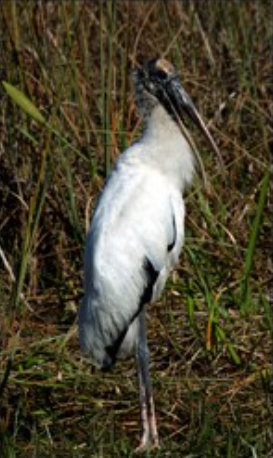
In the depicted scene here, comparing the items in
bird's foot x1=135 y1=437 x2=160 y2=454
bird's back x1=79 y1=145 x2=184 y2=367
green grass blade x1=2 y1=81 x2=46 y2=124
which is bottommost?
bird's foot x1=135 y1=437 x2=160 y2=454

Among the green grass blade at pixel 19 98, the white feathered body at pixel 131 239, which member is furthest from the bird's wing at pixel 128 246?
the green grass blade at pixel 19 98

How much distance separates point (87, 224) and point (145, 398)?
38.0 inches

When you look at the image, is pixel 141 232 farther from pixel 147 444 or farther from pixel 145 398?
pixel 147 444

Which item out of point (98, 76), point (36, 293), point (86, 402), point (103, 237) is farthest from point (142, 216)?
point (98, 76)

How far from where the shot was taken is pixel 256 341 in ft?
14.2

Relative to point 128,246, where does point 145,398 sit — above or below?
below

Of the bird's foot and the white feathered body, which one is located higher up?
the white feathered body

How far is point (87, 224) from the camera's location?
15.0ft

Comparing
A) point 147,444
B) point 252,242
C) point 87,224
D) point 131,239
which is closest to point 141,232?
point 131,239

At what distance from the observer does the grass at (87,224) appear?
382cm

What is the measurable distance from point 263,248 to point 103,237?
1.42 meters

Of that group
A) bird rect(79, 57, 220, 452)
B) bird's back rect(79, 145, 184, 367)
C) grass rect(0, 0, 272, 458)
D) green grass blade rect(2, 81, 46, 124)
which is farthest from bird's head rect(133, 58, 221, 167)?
green grass blade rect(2, 81, 46, 124)

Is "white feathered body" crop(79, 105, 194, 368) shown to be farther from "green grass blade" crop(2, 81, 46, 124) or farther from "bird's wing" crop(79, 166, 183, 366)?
"green grass blade" crop(2, 81, 46, 124)

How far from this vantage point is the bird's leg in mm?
3678
